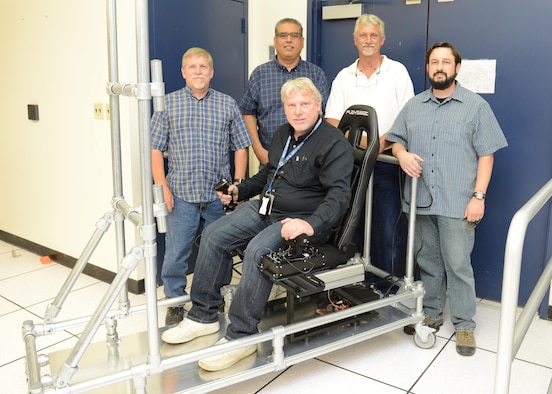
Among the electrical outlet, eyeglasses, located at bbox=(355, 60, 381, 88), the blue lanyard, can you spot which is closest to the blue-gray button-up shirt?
eyeglasses, located at bbox=(355, 60, 381, 88)

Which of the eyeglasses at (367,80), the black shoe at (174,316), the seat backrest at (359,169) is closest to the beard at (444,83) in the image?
the seat backrest at (359,169)

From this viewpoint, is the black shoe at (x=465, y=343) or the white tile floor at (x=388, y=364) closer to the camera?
the white tile floor at (x=388, y=364)

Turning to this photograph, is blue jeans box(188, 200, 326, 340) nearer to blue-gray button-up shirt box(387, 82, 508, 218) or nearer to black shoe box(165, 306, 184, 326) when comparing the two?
black shoe box(165, 306, 184, 326)

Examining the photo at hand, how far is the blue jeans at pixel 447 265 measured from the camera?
264cm

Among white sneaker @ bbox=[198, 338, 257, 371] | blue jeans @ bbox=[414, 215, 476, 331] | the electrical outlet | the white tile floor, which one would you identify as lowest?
the white tile floor

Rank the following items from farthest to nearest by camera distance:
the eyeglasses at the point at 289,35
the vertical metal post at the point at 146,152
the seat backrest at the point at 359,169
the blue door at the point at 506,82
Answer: the eyeglasses at the point at 289,35 < the blue door at the point at 506,82 < the seat backrest at the point at 359,169 < the vertical metal post at the point at 146,152

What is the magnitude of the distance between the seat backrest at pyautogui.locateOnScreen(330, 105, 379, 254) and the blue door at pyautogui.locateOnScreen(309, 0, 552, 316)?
2.80 feet

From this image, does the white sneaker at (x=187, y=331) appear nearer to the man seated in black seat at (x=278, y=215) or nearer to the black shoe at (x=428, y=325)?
the man seated in black seat at (x=278, y=215)

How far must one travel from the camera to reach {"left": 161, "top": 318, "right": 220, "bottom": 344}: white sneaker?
241 cm

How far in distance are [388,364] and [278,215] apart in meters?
0.88

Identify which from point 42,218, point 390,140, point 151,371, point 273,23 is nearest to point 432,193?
point 390,140

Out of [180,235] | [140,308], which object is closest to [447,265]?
→ [180,235]

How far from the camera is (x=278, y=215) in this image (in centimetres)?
254

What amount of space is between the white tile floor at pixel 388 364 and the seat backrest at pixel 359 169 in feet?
1.88
